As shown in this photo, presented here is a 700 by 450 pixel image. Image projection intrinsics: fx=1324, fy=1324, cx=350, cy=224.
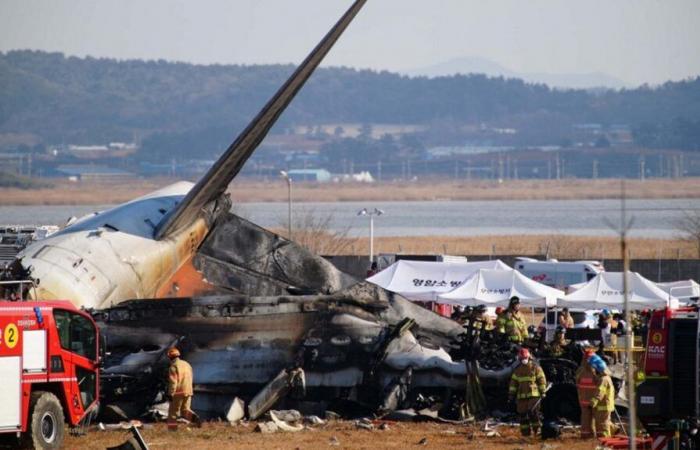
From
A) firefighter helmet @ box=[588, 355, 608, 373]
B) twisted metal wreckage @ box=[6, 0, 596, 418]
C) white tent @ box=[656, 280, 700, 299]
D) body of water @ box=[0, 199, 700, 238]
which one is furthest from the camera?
body of water @ box=[0, 199, 700, 238]

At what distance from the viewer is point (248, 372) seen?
29.6 metres

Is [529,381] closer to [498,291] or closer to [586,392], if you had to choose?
[586,392]

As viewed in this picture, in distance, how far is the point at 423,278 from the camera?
5081cm

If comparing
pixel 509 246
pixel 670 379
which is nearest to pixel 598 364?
pixel 670 379

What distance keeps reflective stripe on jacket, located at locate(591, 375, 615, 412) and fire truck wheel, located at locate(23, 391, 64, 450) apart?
33.9 ft

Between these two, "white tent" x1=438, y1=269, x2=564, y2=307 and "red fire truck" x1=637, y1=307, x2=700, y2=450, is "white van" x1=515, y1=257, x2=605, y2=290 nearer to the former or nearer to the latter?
"white tent" x1=438, y1=269, x2=564, y2=307

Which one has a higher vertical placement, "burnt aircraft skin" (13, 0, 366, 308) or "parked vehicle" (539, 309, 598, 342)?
"burnt aircraft skin" (13, 0, 366, 308)

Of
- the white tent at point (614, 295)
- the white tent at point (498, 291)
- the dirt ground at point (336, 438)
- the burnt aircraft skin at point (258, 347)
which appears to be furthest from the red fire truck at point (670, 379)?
the white tent at point (498, 291)

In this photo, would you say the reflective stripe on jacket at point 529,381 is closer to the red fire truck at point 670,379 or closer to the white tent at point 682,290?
the red fire truck at point 670,379

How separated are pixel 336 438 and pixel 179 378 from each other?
3538 millimetres

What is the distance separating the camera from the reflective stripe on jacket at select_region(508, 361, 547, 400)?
26891mm

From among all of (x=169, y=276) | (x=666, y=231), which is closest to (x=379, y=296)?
(x=169, y=276)

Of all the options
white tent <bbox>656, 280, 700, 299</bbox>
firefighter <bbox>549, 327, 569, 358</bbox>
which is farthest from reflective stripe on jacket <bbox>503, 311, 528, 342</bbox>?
white tent <bbox>656, 280, 700, 299</bbox>

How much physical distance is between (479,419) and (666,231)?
10478 centimetres
